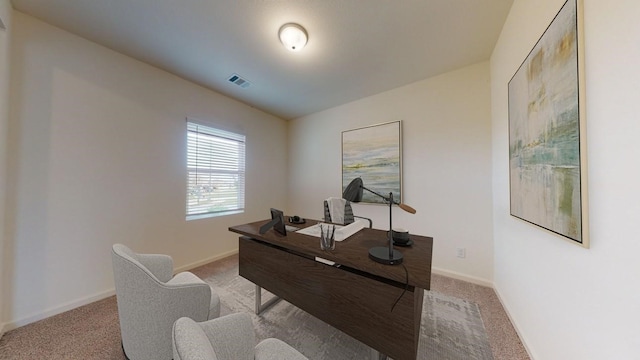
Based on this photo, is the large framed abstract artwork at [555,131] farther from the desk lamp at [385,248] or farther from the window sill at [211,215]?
the window sill at [211,215]

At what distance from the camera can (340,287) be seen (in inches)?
45.9

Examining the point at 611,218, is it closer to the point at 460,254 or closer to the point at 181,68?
the point at 460,254

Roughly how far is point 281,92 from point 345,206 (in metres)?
1.94

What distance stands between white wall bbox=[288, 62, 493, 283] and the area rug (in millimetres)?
729

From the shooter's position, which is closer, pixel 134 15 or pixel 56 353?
pixel 56 353

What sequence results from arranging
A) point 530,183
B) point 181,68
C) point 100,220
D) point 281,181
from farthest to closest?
1. point 281,181
2. point 181,68
3. point 100,220
4. point 530,183

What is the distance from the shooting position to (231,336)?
0.82 m

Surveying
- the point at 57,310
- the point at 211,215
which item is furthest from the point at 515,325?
the point at 57,310

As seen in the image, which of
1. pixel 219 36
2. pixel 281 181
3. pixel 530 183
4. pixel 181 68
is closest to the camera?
pixel 530 183

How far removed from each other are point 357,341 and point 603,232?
5.07 ft

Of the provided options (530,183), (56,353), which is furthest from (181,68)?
(530,183)

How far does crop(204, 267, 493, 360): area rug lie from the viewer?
140 cm

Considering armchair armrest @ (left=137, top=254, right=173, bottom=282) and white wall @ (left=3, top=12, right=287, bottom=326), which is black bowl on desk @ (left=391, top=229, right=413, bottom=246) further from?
white wall @ (left=3, top=12, right=287, bottom=326)

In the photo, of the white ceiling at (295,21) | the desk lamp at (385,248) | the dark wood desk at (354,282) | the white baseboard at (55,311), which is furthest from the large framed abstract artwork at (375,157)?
the white baseboard at (55,311)
